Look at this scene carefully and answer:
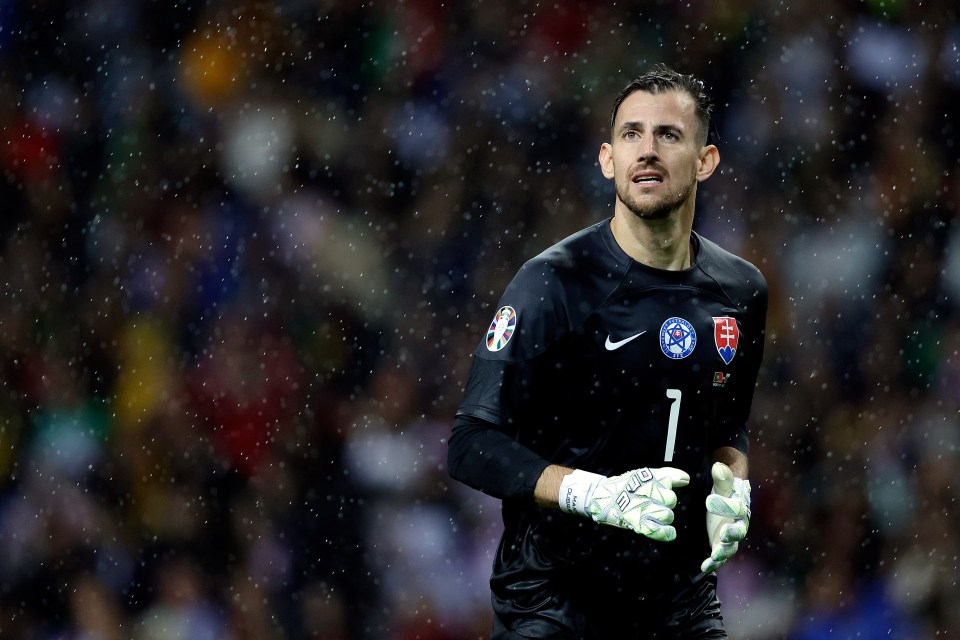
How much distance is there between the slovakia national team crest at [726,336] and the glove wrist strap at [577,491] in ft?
1.22

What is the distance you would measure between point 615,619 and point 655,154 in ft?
2.47

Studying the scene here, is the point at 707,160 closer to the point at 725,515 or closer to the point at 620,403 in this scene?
the point at 620,403

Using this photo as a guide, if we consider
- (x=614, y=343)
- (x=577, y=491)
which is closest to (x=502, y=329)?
(x=614, y=343)

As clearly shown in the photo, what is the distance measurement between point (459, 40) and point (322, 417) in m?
1.26

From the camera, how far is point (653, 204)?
6.78 ft

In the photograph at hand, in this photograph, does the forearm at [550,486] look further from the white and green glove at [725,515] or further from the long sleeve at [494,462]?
the white and green glove at [725,515]

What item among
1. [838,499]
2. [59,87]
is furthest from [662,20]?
[59,87]

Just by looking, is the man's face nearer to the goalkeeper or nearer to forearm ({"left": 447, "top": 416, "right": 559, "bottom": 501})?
the goalkeeper

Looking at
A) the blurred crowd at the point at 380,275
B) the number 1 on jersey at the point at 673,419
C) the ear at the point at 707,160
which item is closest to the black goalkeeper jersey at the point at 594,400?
the number 1 on jersey at the point at 673,419

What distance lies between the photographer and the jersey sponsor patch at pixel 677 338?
206cm

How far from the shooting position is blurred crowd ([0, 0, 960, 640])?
383 centimetres

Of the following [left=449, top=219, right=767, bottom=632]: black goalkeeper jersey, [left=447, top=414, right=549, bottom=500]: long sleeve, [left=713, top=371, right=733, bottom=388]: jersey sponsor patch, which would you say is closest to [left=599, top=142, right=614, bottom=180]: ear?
[left=449, top=219, right=767, bottom=632]: black goalkeeper jersey

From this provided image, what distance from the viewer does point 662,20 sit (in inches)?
160

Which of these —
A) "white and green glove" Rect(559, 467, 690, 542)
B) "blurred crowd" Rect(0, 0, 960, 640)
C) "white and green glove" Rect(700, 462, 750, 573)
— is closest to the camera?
"white and green glove" Rect(559, 467, 690, 542)
